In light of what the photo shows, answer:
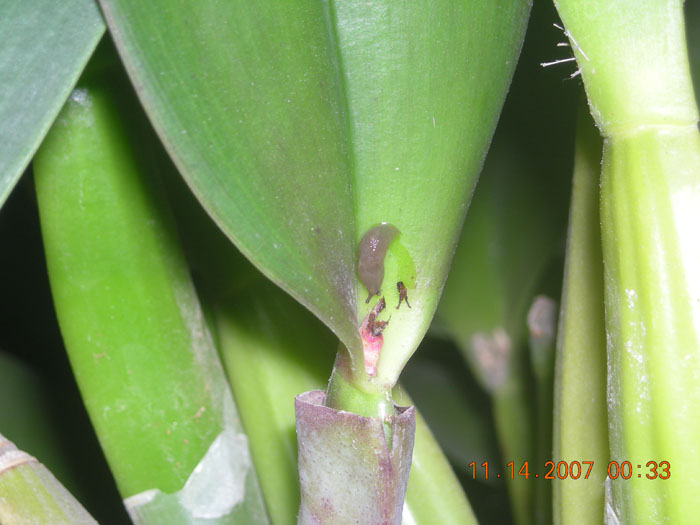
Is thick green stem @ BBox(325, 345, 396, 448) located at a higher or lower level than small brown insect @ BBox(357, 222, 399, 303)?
lower

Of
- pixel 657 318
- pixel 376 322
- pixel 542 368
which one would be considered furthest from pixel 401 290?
pixel 542 368

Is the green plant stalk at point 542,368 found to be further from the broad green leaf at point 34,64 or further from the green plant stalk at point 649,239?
the broad green leaf at point 34,64

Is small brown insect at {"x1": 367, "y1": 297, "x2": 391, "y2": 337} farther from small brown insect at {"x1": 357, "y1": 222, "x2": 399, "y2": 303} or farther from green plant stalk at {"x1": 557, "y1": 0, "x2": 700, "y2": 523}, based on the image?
green plant stalk at {"x1": 557, "y1": 0, "x2": 700, "y2": 523}

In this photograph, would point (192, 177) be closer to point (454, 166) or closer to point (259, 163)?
point (259, 163)

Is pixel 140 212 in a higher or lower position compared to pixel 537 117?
lower

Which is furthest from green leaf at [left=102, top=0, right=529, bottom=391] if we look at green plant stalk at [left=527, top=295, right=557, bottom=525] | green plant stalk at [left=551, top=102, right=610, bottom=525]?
green plant stalk at [left=527, top=295, right=557, bottom=525]

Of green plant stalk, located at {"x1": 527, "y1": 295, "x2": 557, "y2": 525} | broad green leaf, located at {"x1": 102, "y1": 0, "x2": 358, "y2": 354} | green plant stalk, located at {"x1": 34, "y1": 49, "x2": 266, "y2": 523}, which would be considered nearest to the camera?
broad green leaf, located at {"x1": 102, "y1": 0, "x2": 358, "y2": 354}

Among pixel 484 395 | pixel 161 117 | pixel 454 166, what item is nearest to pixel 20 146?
pixel 161 117
